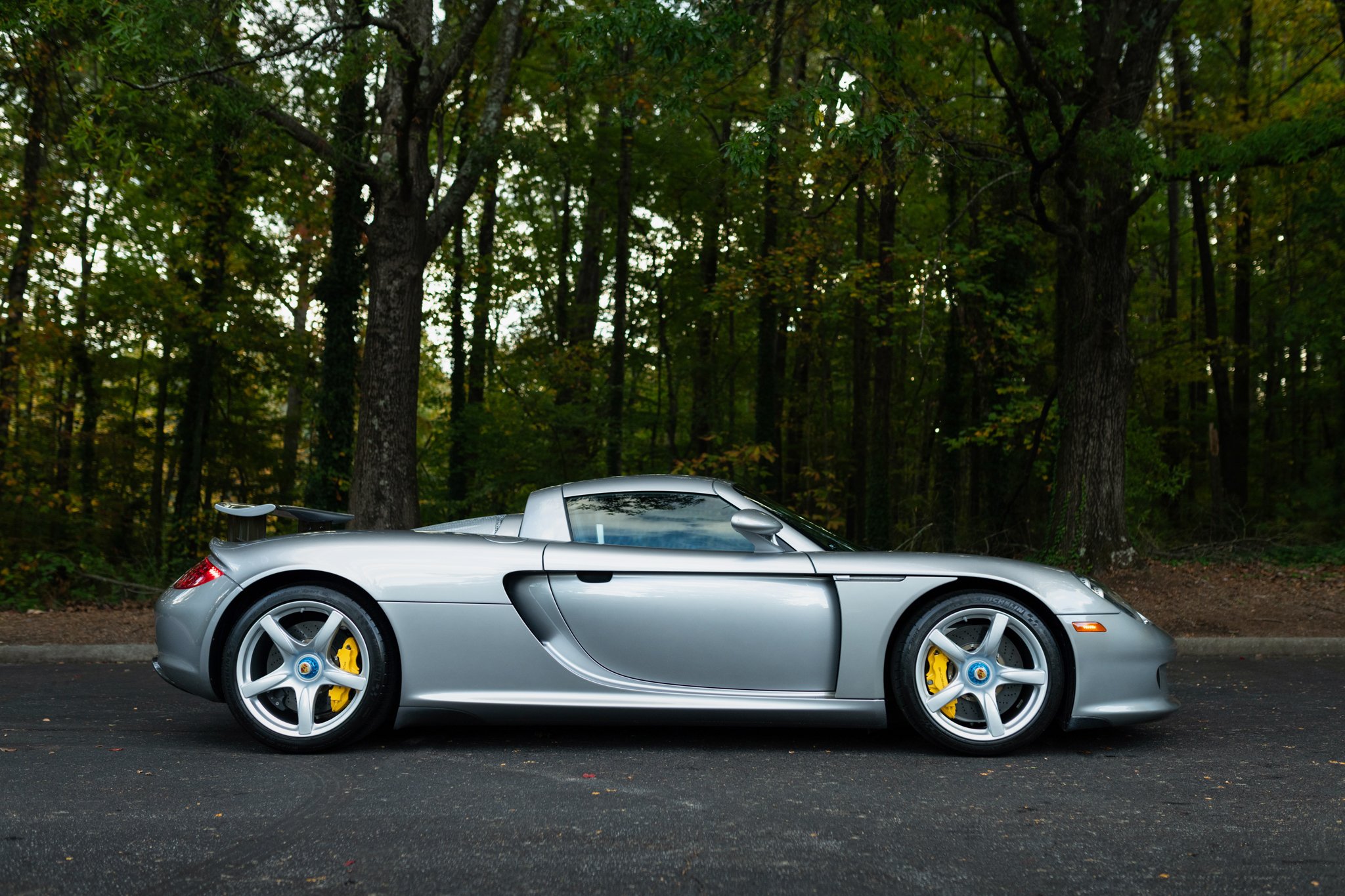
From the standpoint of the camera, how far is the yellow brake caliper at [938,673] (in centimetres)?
431

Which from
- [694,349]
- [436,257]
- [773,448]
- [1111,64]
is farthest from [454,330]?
[1111,64]

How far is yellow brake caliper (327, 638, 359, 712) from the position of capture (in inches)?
173

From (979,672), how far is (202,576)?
A: 11.0 ft

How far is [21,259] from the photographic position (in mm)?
16188

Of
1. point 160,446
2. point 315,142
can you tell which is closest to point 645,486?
point 315,142

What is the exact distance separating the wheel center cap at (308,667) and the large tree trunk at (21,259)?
14.0 metres

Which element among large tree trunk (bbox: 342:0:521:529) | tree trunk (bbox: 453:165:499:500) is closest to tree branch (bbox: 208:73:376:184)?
large tree trunk (bbox: 342:0:521:529)

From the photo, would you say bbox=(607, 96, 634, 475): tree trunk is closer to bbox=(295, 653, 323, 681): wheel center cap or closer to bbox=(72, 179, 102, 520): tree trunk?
bbox=(72, 179, 102, 520): tree trunk

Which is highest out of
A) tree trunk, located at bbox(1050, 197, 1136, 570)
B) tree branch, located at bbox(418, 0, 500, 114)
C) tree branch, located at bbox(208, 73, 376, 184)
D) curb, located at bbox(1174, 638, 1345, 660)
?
tree branch, located at bbox(418, 0, 500, 114)

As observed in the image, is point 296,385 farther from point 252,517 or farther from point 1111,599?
point 1111,599

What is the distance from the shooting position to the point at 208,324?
19.0 metres

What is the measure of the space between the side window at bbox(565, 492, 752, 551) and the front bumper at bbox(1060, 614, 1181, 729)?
143 centimetres

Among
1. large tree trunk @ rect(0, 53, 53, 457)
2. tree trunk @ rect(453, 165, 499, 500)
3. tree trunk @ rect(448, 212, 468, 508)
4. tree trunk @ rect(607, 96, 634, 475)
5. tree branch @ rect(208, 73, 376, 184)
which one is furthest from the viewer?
tree trunk @ rect(448, 212, 468, 508)

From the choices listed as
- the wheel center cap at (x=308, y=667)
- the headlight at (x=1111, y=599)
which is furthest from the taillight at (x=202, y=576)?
the headlight at (x=1111, y=599)
